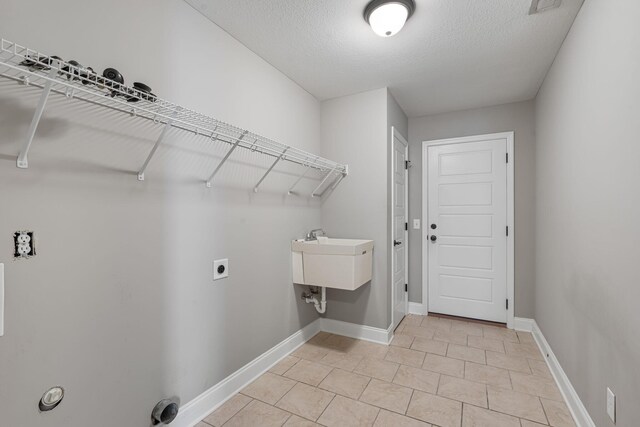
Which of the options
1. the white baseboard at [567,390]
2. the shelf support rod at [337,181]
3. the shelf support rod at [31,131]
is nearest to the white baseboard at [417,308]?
the white baseboard at [567,390]

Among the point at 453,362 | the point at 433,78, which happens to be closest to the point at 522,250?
the point at 453,362

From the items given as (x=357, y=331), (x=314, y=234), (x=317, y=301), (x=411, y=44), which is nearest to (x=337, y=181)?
(x=314, y=234)

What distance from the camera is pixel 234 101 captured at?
6.44 ft

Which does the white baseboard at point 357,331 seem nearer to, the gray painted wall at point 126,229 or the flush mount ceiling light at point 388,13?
the gray painted wall at point 126,229

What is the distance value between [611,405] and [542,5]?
6.75 ft

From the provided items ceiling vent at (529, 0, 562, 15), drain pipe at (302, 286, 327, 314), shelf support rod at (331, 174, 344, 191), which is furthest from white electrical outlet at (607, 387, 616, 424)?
shelf support rod at (331, 174, 344, 191)

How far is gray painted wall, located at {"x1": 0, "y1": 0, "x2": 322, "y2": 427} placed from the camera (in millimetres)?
1042

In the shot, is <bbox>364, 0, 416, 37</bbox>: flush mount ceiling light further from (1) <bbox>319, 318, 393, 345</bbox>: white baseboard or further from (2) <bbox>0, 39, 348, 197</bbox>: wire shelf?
(1) <bbox>319, 318, 393, 345</bbox>: white baseboard

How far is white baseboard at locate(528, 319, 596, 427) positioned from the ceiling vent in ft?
7.35

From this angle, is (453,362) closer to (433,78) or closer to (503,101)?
(433,78)

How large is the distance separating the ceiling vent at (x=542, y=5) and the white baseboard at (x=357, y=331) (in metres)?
2.56

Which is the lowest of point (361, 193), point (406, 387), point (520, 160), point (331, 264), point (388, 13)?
point (406, 387)

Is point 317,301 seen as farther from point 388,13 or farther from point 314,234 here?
point 388,13

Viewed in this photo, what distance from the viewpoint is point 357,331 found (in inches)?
110
